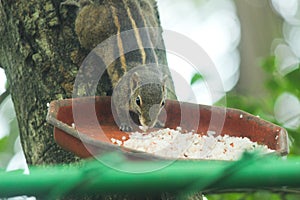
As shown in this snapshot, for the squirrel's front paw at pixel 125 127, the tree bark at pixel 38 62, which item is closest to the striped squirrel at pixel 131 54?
the squirrel's front paw at pixel 125 127

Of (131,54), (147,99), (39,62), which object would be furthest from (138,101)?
(39,62)

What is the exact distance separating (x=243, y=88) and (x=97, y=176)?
6.17 metres

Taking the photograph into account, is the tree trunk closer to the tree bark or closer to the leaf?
the tree bark

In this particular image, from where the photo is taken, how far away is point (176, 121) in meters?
2.96

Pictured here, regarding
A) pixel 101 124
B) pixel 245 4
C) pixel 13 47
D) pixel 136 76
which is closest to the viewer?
pixel 101 124

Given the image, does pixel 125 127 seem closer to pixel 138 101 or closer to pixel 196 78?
pixel 138 101

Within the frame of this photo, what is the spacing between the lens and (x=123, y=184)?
1.21m

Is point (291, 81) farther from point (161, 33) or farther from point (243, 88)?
point (243, 88)

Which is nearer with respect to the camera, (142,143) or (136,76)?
(142,143)

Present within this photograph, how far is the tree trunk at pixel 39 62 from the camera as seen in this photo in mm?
2902

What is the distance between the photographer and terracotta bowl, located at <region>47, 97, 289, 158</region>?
8.05ft

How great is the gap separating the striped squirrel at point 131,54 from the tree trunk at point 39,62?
0.09 m

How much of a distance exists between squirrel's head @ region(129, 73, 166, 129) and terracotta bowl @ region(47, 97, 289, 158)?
11 centimetres

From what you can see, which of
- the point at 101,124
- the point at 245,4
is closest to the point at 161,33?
the point at 101,124
